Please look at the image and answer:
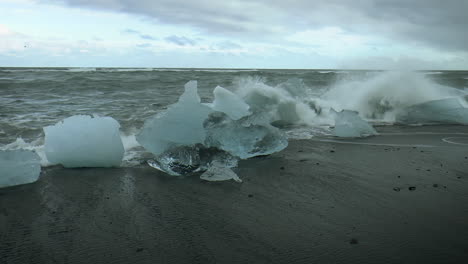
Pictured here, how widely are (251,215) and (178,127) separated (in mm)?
1776

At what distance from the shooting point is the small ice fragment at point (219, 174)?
3.44 m

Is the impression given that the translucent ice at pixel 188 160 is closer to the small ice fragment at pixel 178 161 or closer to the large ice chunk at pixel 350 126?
the small ice fragment at pixel 178 161

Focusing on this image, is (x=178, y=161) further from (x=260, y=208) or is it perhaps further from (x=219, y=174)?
(x=260, y=208)

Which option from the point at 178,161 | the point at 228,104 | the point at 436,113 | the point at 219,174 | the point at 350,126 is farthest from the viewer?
the point at 436,113

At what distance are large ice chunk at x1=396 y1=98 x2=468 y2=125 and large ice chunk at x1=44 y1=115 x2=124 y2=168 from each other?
6.42 m

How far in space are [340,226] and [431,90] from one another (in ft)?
26.9

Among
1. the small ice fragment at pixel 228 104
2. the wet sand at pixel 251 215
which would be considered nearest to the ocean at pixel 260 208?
the wet sand at pixel 251 215

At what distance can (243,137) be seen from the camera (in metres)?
4.38

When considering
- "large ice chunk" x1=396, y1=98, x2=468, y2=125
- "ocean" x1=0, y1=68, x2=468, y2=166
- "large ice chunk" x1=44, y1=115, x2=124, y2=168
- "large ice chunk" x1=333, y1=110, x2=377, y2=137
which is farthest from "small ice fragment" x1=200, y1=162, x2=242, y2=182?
"large ice chunk" x1=396, y1=98, x2=468, y2=125

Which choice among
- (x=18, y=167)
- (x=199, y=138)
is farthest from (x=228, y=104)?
(x=18, y=167)

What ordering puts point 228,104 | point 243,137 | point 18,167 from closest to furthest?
point 18,167
point 243,137
point 228,104

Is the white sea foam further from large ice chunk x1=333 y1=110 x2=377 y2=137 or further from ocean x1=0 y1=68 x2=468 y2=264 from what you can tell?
ocean x1=0 y1=68 x2=468 y2=264

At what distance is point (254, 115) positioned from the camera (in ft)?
14.8

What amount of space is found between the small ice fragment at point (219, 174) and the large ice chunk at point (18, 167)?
1.56 metres
